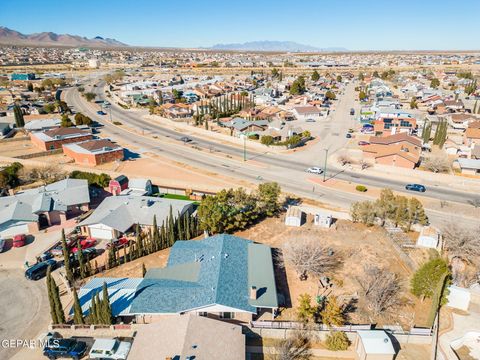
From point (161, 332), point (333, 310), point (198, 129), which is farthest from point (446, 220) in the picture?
point (198, 129)

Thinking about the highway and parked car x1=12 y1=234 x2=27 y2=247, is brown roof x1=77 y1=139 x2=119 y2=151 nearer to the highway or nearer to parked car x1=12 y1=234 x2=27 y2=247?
the highway

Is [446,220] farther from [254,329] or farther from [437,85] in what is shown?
[437,85]

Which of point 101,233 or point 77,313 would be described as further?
point 101,233

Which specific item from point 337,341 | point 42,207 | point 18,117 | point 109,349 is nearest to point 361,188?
point 337,341

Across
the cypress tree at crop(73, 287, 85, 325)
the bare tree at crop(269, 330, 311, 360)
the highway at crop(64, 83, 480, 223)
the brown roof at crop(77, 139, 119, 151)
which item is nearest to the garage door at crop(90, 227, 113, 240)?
the cypress tree at crop(73, 287, 85, 325)

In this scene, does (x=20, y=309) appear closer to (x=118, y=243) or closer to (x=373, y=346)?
(x=118, y=243)

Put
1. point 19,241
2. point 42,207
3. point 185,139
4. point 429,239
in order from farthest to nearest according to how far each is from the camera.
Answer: point 185,139 < point 42,207 < point 19,241 < point 429,239

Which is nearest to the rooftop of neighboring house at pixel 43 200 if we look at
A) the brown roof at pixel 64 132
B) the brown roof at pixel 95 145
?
the brown roof at pixel 95 145
